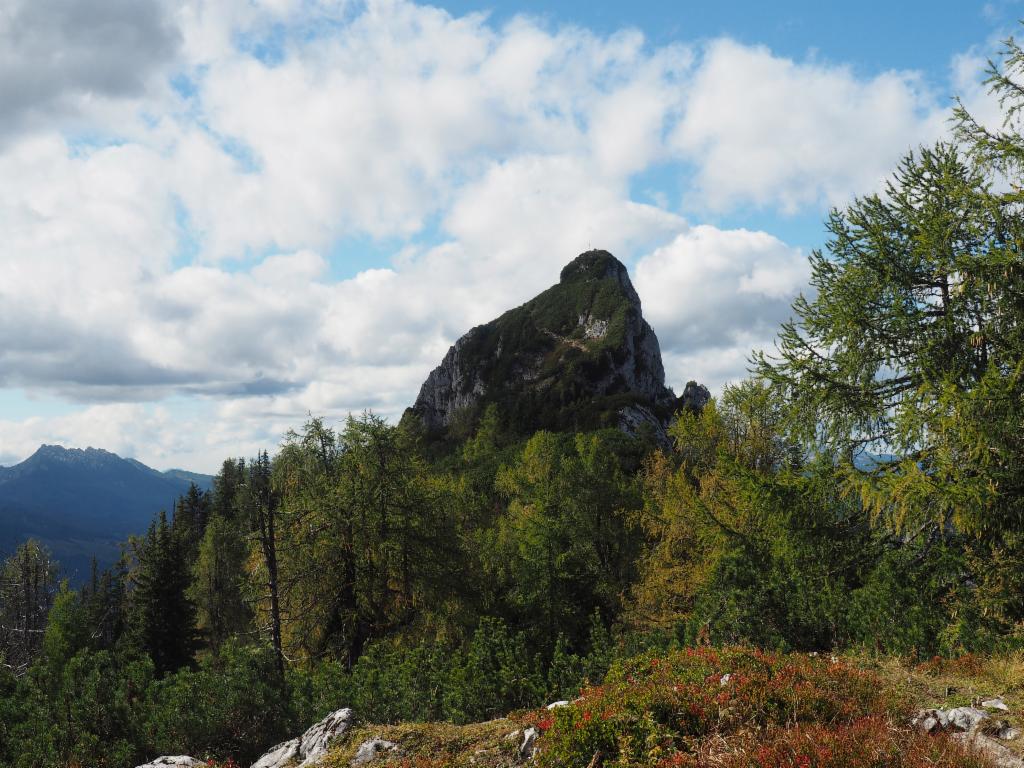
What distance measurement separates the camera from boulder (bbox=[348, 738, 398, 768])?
744 centimetres

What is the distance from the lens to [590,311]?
448ft

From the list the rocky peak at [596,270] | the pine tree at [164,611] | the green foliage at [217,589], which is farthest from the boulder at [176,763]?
the rocky peak at [596,270]

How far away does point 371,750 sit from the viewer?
7.61 metres

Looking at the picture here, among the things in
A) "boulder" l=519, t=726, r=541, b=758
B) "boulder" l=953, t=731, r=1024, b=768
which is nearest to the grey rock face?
"boulder" l=519, t=726, r=541, b=758

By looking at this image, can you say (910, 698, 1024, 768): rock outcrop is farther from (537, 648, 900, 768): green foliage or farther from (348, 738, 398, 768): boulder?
(348, 738, 398, 768): boulder

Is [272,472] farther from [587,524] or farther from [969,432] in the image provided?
[969,432]

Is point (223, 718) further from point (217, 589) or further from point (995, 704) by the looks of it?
point (217, 589)

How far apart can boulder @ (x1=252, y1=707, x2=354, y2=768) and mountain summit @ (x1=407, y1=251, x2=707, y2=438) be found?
8838cm

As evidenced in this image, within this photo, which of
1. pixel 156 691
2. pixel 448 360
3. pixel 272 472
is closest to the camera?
pixel 156 691

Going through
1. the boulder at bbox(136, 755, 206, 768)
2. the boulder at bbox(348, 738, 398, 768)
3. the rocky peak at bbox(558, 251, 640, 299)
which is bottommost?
the boulder at bbox(136, 755, 206, 768)

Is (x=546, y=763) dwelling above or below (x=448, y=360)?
below

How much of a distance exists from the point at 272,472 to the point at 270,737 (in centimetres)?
1397

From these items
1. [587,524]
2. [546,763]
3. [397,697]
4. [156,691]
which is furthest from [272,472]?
[546,763]

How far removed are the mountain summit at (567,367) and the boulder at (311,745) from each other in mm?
88383
